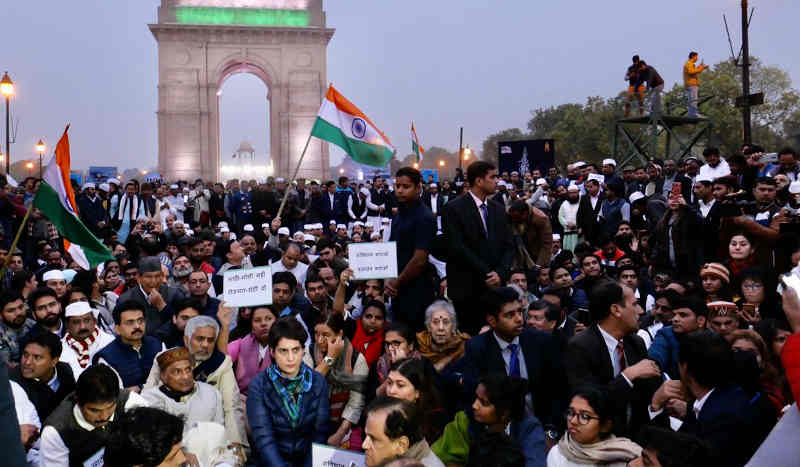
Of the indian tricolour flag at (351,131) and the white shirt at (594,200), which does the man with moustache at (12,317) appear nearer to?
the indian tricolour flag at (351,131)

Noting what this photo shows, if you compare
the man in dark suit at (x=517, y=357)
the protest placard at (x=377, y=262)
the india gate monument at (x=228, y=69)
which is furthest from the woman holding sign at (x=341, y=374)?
the india gate monument at (x=228, y=69)

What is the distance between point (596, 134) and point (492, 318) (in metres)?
48.6

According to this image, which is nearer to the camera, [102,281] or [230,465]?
[230,465]

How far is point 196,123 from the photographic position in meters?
39.1

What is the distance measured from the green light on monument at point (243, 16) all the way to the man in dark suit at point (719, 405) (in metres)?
38.2

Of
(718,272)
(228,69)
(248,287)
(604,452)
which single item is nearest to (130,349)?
(248,287)

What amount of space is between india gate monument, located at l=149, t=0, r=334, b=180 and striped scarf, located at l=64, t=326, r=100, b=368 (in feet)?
106

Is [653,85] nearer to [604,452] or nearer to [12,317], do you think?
[12,317]

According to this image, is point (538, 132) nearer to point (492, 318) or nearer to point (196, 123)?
point (196, 123)

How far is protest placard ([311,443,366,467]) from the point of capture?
4.51m

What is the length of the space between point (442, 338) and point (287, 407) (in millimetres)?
1315

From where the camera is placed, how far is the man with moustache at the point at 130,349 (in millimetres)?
6516

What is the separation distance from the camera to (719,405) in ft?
14.4

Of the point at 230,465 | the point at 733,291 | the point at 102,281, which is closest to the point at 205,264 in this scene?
the point at 102,281
